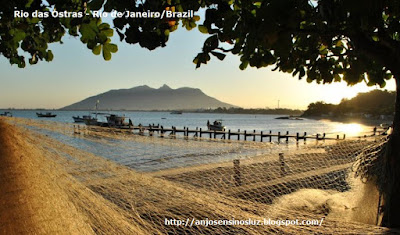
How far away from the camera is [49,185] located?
4.40 ft

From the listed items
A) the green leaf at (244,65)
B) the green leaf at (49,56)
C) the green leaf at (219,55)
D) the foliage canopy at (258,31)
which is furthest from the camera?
the green leaf at (49,56)

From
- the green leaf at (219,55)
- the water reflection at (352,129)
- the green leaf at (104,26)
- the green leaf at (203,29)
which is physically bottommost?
the water reflection at (352,129)

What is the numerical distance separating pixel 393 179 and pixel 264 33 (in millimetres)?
1715

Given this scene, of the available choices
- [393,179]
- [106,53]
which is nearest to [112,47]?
[106,53]

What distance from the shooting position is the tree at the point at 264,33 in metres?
1.18

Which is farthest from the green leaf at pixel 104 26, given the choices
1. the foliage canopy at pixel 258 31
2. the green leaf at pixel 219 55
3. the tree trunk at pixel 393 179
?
the tree trunk at pixel 393 179

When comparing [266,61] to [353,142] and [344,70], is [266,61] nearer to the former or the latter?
[344,70]

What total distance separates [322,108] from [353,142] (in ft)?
451

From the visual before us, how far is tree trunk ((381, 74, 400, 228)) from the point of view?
2.00m

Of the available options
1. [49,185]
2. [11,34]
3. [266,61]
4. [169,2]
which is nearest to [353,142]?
[266,61]

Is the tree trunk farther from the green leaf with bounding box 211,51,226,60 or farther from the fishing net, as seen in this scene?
the green leaf with bounding box 211,51,226,60

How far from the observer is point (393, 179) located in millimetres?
2041

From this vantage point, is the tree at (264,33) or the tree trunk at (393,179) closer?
the tree at (264,33)

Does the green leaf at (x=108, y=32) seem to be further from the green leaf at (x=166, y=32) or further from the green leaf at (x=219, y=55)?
the green leaf at (x=219, y=55)
